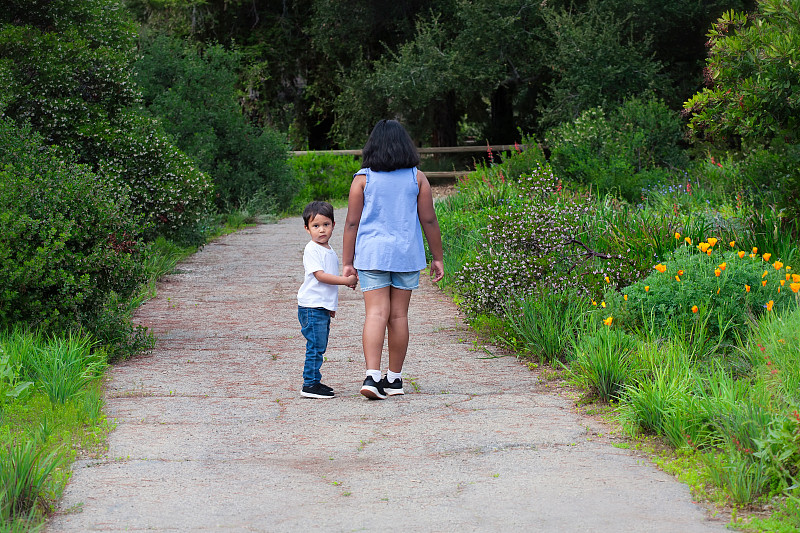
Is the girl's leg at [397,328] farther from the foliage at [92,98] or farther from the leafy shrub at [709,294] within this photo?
the foliage at [92,98]

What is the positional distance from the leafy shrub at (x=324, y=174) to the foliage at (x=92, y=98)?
11.4m

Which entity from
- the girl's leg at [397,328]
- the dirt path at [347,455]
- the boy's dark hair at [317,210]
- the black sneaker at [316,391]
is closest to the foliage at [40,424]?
the dirt path at [347,455]

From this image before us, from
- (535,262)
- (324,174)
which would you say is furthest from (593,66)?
(535,262)

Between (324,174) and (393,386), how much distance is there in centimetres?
1660

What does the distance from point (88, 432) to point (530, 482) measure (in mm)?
2255

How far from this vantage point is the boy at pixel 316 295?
566 centimetres

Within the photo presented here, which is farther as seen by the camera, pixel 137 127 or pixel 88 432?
pixel 137 127

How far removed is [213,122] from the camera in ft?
54.4

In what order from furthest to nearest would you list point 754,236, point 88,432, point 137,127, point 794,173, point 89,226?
point 137,127, point 794,173, point 754,236, point 89,226, point 88,432

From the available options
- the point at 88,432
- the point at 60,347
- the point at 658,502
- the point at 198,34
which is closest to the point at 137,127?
the point at 60,347

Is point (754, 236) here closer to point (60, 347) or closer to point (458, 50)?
point (60, 347)

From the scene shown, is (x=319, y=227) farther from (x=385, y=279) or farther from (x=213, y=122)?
(x=213, y=122)

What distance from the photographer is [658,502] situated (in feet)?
12.5

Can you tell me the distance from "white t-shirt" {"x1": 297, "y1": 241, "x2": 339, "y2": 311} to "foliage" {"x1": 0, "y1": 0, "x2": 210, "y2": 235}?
3.84 meters
